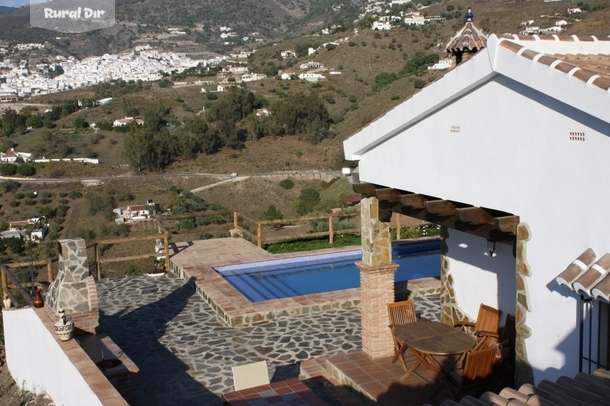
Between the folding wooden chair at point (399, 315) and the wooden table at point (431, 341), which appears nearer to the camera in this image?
the wooden table at point (431, 341)

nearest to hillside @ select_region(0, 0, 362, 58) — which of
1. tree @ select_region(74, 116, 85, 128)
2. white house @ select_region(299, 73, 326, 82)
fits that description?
white house @ select_region(299, 73, 326, 82)

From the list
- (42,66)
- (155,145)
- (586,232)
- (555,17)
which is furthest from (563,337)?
(42,66)

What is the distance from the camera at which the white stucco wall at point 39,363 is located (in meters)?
6.27

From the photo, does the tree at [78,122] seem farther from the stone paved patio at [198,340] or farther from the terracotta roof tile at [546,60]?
the terracotta roof tile at [546,60]

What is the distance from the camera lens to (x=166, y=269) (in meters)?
13.0

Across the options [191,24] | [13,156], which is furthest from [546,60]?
[191,24]

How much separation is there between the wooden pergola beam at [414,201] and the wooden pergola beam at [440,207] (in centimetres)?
43

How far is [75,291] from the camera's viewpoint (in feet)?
25.7

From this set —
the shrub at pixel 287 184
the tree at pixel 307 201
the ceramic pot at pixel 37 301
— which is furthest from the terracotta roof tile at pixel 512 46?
the shrub at pixel 287 184

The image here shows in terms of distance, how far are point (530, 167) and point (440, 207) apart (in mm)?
1093

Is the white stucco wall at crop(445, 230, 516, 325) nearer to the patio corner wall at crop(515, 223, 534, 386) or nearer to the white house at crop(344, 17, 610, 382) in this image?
the white house at crop(344, 17, 610, 382)

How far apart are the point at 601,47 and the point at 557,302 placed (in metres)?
2.53

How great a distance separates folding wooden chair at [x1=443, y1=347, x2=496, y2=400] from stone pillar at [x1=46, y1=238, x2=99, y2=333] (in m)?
4.13

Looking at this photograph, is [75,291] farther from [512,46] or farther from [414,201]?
[512,46]
